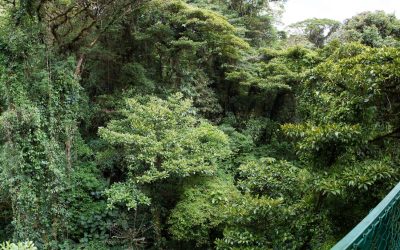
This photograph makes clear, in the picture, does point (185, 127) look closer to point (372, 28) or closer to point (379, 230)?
point (372, 28)

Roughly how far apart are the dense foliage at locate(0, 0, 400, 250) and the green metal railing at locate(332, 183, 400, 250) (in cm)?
161

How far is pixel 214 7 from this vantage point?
10055 millimetres

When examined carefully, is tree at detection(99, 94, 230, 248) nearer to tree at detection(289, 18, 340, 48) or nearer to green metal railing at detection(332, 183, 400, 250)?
green metal railing at detection(332, 183, 400, 250)

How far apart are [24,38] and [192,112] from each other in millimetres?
3815

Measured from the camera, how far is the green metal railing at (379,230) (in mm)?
934

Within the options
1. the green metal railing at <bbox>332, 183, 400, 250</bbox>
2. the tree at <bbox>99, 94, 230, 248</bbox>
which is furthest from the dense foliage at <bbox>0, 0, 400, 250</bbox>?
the green metal railing at <bbox>332, 183, 400, 250</bbox>

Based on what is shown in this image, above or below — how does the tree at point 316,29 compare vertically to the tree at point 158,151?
above

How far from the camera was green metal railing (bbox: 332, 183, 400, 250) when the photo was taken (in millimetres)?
934

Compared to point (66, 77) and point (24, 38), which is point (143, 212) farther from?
point (24, 38)

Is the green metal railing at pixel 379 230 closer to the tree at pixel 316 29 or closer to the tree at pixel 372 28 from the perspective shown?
the tree at pixel 372 28

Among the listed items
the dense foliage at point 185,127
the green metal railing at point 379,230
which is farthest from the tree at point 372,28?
the green metal railing at point 379,230

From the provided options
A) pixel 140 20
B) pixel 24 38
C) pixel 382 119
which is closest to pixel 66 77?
pixel 24 38

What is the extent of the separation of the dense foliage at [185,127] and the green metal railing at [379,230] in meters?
1.61

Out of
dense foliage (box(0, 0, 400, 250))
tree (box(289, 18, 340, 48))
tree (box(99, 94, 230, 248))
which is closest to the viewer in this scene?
dense foliage (box(0, 0, 400, 250))
